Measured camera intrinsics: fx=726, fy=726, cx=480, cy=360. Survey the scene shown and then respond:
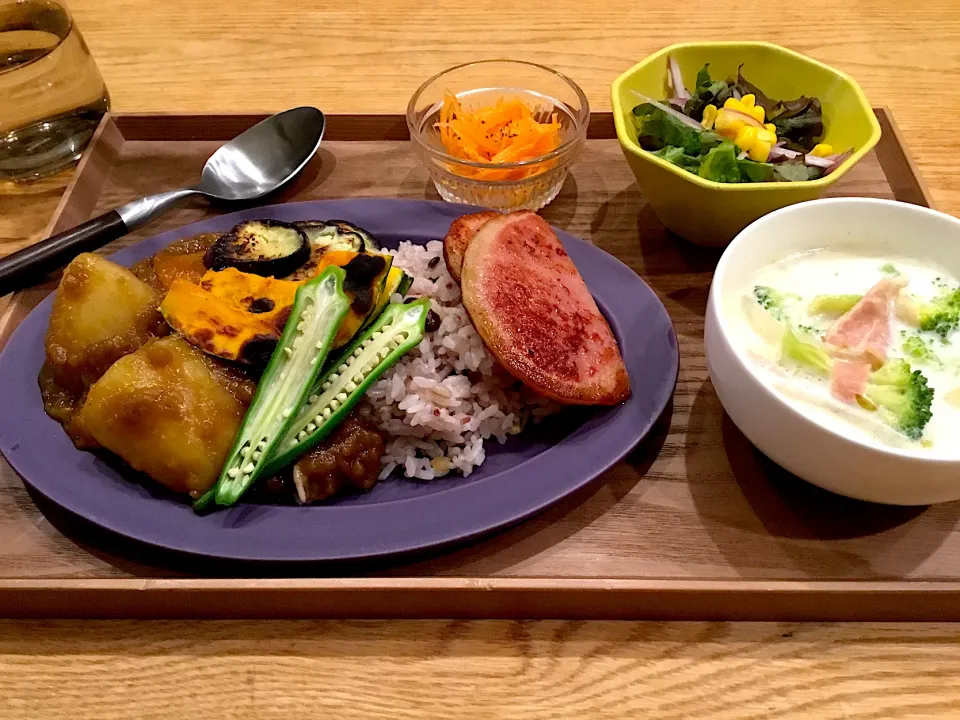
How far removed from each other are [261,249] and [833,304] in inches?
44.8

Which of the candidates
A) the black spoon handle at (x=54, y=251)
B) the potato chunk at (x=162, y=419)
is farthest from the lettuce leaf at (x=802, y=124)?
the black spoon handle at (x=54, y=251)

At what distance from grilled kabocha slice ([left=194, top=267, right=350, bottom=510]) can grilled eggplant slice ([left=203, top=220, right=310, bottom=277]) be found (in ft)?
0.68

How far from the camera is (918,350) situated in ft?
3.89

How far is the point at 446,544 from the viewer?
3.84ft

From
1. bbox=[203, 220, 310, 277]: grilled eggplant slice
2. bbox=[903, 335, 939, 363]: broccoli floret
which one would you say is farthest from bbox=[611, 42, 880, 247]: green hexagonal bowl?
bbox=[203, 220, 310, 277]: grilled eggplant slice

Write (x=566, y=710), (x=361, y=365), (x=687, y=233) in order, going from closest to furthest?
(x=566, y=710) → (x=361, y=365) → (x=687, y=233)

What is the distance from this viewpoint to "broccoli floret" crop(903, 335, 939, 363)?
1.18 metres

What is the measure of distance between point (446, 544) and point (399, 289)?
21.8 inches

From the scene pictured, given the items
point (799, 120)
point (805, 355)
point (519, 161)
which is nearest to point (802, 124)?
point (799, 120)

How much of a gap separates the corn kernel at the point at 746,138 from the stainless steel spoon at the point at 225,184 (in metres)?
1.12

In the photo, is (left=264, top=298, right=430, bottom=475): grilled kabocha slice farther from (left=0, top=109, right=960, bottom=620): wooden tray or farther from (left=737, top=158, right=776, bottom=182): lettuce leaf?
(left=737, top=158, right=776, bottom=182): lettuce leaf

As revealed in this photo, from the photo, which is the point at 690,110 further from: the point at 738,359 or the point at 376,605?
the point at 376,605

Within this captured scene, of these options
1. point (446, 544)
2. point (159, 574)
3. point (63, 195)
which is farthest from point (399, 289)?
point (63, 195)

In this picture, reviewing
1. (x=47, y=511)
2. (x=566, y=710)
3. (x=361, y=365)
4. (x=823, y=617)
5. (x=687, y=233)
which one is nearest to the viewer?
(x=566, y=710)
